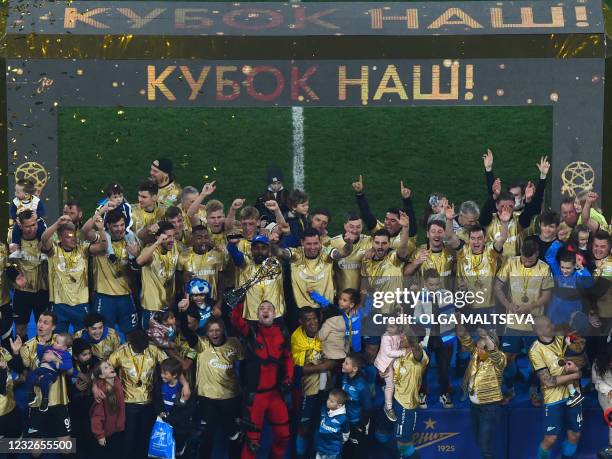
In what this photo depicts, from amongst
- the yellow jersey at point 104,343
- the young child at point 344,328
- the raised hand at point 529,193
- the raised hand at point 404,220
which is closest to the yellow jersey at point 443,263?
the raised hand at point 404,220

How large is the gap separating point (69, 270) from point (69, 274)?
40mm

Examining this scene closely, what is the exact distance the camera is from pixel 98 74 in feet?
60.5

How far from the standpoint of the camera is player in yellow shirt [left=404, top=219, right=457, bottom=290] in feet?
44.0

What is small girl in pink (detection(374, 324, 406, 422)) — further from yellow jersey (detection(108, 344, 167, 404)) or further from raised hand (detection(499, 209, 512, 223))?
yellow jersey (detection(108, 344, 167, 404))

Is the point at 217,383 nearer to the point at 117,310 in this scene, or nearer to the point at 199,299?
the point at 199,299

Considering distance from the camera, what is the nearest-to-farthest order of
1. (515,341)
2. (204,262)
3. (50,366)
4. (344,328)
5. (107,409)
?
(50,366)
(107,409)
(344,328)
(515,341)
(204,262)

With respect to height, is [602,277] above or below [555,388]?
above

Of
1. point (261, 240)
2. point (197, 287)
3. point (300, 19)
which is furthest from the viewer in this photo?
point (300, 19)

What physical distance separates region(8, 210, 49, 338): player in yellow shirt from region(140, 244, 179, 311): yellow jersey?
1.11m

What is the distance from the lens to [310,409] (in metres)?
12.6

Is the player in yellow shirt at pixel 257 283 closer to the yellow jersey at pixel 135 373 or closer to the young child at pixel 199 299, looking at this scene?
the young child at pixel 199 299

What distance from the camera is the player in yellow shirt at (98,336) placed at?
41.1 ft

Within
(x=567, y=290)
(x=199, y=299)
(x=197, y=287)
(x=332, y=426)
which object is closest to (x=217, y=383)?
(x=199, y=299)

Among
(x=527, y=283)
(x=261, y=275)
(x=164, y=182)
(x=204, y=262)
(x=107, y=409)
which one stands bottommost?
(x=107, y=409)
